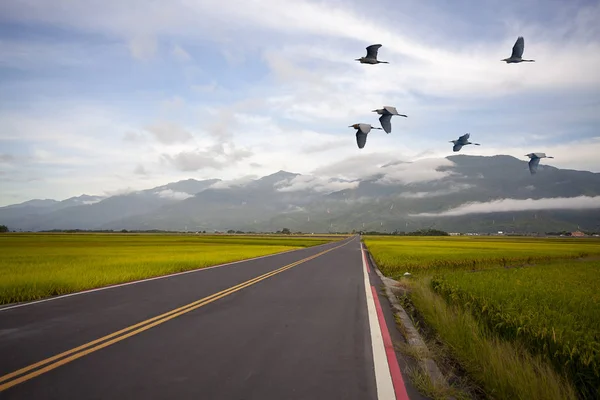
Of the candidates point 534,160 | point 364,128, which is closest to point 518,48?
point 534,160

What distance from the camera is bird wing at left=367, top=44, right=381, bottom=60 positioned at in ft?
28.9

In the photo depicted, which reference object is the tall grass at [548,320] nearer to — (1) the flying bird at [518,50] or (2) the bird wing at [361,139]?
(2) the bird wing at [361,139]

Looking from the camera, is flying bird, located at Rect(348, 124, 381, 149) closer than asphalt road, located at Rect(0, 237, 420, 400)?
No

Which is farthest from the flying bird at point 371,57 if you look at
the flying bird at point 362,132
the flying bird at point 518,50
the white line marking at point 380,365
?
the white line marking at point 380,365

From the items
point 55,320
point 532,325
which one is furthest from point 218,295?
point 532,325

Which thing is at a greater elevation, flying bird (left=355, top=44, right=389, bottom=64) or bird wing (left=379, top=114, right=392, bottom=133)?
flying bird (left=355, top=44, right=389, bottom=64)

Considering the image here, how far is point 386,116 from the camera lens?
29.4ft

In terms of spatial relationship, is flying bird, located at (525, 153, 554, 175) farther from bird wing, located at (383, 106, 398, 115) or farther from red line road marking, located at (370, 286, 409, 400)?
red line road marking, located at (370, 286, 409, 400)

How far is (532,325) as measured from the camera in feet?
22.4

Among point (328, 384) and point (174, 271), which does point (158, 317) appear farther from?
point (174, 271)

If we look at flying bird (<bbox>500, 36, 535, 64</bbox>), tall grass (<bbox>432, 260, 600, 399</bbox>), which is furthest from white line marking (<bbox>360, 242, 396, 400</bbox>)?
flying bird (<bbox>500, 36, 535, 64</bbox>)

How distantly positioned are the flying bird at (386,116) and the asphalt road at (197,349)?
14.1ft

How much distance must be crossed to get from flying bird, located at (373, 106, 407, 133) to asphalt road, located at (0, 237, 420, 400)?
14.1 ft

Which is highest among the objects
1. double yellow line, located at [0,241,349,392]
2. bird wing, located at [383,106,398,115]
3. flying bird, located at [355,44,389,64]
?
flying bird, located at [355,44,389,64]
